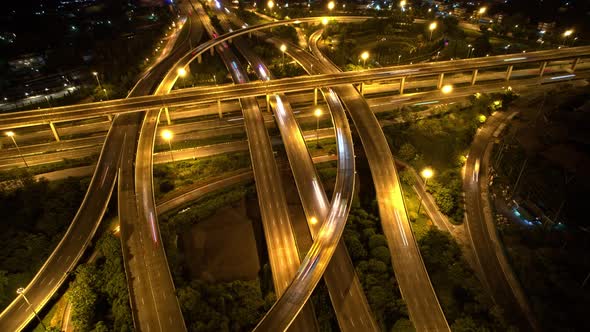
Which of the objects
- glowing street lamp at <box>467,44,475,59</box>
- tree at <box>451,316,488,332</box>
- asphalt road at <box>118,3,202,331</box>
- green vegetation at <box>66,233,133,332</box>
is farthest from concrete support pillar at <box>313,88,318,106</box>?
glowing street lamp at <box>467,44,475,59</box>

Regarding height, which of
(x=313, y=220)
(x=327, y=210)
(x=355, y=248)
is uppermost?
(x=327, y=210)

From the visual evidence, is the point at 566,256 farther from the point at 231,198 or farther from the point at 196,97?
the point at 196,97

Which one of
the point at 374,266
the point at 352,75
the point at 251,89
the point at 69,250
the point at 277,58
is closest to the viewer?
the point at 374,266

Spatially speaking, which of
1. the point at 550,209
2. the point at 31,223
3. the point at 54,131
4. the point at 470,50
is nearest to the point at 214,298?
the point at 31,223

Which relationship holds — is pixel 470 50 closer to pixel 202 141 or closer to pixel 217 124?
pixel 217 124

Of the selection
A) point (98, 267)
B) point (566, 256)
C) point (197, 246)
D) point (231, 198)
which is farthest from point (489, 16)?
point (98, 267)

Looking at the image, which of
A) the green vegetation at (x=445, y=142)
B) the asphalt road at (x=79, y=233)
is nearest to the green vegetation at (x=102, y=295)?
the asphalt road at (x=79, y=233)

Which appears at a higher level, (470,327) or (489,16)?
(489,16)
